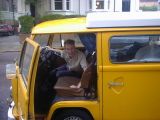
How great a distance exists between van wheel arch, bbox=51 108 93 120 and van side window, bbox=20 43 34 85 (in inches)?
25.2

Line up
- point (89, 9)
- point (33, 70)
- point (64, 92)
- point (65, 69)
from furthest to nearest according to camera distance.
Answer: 1. point (89, 9)
2. point (65, 69)
3. point (64, 92)
4. point (33, 70)

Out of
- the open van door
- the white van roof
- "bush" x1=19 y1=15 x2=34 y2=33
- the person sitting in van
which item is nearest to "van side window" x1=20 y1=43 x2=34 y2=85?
the open van door

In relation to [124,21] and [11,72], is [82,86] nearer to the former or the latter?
[124,21]

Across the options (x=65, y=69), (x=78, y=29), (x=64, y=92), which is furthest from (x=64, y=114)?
(x=78, y=29)

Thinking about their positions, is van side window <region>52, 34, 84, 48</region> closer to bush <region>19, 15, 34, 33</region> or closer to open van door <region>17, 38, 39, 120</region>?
open van door <region>17, 38, 39, 120</region>

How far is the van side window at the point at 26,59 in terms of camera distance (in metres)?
6.33

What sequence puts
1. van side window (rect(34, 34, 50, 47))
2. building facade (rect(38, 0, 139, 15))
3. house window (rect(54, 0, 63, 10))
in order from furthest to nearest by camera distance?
house window (rect(54, 0, 63, 10))
building facade (rect(38, 0, 139, 15))
van side window (rect(34, 34, 50, 47))

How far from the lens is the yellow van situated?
6.04 meters

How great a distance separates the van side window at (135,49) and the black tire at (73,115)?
84cm

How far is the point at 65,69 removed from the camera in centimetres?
680

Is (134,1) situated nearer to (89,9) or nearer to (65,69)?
(89,9)

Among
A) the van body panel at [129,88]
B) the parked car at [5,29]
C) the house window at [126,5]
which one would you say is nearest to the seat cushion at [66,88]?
the van body panel at [129,88]

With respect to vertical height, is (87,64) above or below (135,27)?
below

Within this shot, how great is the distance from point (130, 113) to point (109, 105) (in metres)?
0.31
